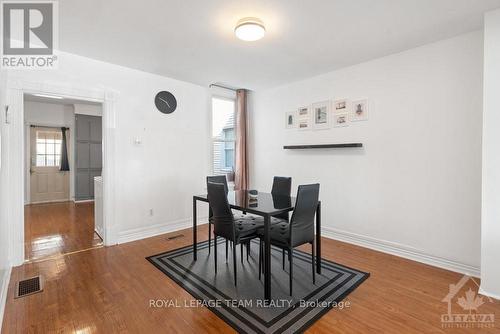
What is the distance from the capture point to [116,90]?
11.6 feet

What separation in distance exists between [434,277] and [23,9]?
4637 mm

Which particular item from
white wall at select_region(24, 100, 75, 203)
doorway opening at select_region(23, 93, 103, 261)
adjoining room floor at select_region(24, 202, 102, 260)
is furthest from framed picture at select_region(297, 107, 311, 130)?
white wall at select_region(24, 100, 75, 203)

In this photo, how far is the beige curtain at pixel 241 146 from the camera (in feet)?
16.2

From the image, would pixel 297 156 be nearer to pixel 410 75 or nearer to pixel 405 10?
pixel 410 75

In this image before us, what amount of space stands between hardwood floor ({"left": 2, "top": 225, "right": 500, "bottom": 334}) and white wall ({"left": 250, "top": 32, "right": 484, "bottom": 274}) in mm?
407

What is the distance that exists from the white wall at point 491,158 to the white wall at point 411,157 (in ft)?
1.24

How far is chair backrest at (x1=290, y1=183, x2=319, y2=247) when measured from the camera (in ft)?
7.48

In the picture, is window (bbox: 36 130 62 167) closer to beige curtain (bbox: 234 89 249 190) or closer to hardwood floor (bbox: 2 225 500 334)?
hardwood floor (bbox: 2 225 500 334)

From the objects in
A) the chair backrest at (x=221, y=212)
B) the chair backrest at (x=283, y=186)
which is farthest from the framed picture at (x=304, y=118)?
the chair backrest at (x=221, y=212)

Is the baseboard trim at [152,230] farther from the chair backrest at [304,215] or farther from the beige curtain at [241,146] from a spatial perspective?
the chair backrest at [304,215]

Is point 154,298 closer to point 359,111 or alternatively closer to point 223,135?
point 359,111

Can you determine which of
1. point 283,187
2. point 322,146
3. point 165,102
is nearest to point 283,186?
point 283,187

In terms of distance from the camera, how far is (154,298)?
2.21 m

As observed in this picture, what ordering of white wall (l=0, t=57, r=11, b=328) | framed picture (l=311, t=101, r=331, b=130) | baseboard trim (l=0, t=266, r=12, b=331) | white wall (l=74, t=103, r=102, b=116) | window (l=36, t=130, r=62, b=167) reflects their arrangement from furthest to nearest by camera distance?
1. window (l=36, t=130, r=62, b=167)
2. white wall (l=74, t=103, r=102, b=116)
3. framed picture (l=311, t=101, r=331, b=130)
4. white wall (l=0, t=57, r=11, b=328)
5. baseboard trim (l=0, t=266, r=12, b=331)
